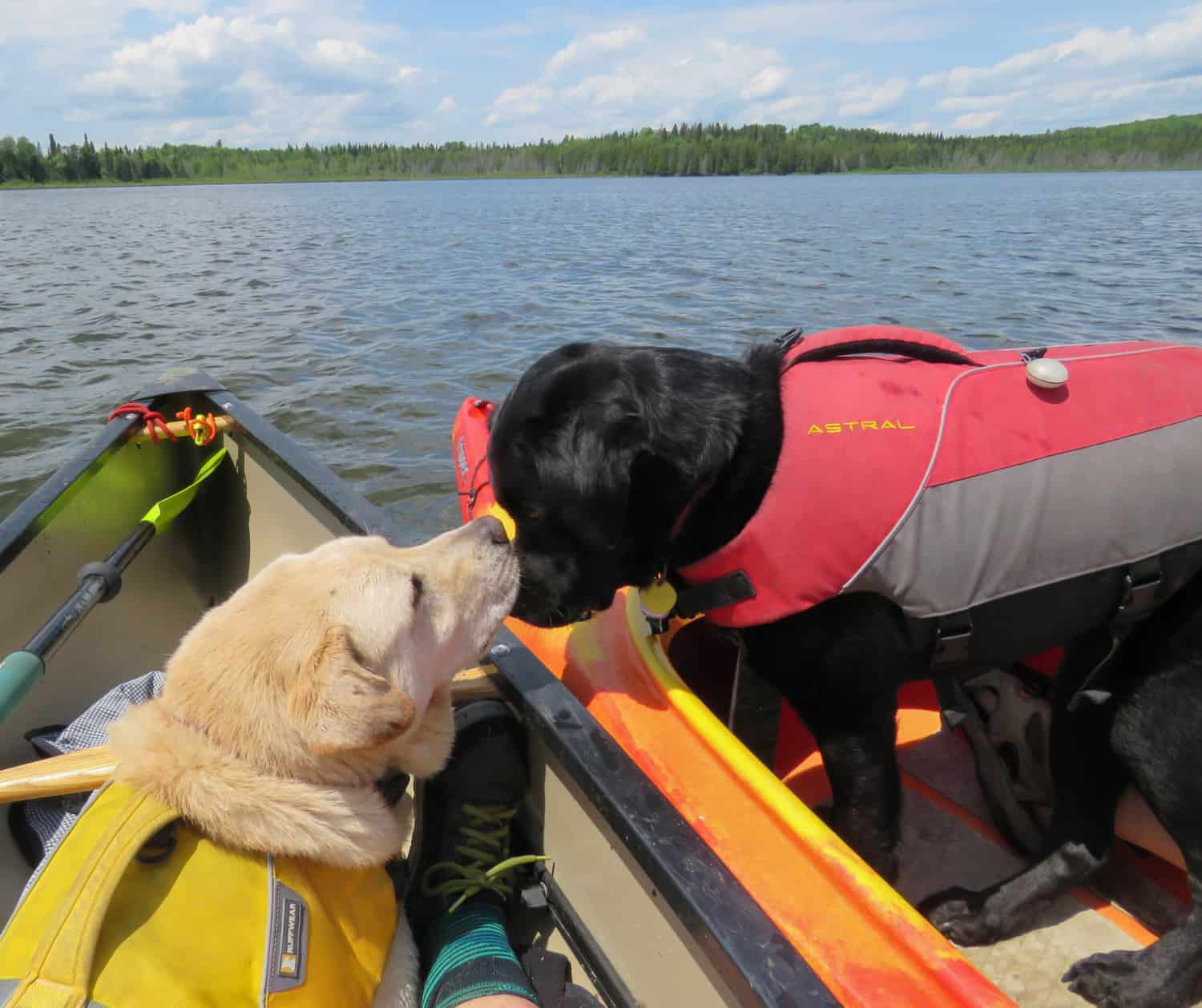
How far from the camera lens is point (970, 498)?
86.0 inches

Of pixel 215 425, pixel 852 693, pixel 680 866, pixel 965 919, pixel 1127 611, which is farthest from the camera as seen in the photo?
pixel 215 425

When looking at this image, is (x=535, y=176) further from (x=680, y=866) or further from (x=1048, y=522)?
(x=680, y=866)

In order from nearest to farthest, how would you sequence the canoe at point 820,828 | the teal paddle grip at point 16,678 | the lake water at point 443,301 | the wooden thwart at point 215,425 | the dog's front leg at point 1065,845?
the canoe at point 820,828 < the teal paddle grip at point 16,678 < the dog's front leg at point 1065,845 < the wooden thwart at point 215,425 < the lake water at point 443,301

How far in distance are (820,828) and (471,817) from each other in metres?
1.06

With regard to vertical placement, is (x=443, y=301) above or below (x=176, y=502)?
above

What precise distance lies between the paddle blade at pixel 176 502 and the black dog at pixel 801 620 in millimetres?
2481

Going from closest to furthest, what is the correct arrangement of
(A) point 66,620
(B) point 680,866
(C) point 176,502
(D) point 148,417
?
(B) point 680,866 < (A) point 66,620 < (C) point 176,502 < (D) point 148,417

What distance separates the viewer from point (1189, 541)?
217cm

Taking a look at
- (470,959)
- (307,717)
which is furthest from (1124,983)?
(307,717)

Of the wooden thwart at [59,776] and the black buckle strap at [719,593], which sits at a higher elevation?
the black buckle strap at [719,593]

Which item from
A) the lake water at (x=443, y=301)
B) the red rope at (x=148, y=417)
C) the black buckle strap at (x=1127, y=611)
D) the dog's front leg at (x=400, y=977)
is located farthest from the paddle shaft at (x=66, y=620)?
the black buckle strap at (x=1127, y=611)

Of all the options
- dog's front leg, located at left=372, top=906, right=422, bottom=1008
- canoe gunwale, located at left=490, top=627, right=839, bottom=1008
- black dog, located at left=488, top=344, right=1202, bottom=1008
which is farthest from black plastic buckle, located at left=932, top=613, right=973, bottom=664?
dog's front leg, located at left=372, top=906, right=422, bottom=1008

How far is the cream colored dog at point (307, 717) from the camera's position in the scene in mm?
1799

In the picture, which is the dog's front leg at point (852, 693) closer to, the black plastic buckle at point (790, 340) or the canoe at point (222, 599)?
the canoe at point (222, 599)
